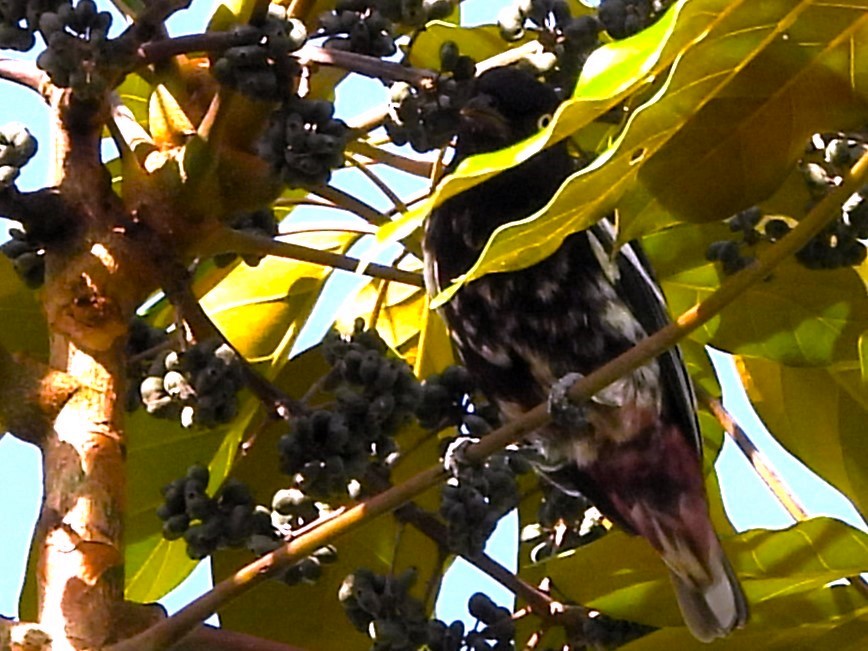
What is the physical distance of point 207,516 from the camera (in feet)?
4.66

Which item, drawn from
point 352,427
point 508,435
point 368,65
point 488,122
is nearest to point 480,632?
point 352,427

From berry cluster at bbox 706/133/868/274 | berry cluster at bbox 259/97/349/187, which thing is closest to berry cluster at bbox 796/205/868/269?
berry cluster at bbox 706/133/868/274

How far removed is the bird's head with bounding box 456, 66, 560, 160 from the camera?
2174 millimetres

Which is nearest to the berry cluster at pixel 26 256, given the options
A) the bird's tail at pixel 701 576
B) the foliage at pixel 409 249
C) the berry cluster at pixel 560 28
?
the foliage at pixel 409 249

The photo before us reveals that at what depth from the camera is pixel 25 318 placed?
1.74m

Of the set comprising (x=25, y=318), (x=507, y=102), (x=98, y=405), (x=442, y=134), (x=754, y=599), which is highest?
(x=507, y=102)

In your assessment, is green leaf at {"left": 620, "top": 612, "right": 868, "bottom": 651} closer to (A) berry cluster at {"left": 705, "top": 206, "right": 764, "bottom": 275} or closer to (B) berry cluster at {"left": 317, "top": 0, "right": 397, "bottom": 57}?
(A) berry cluster at {"left": 705, "top": 206, "right": 764, "bottom": 275}

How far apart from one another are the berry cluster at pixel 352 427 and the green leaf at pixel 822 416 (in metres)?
0.60

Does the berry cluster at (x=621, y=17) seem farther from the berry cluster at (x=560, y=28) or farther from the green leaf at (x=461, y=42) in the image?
the green leaf at (x=461, y=42)

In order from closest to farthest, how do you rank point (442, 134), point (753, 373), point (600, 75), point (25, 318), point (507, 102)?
point (600, 75), point (442, 134), point (25, 318), point (753, 373), point (507, 102)

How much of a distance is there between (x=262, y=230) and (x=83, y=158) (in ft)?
0.74

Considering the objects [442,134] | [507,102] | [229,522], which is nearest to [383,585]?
[229,522]

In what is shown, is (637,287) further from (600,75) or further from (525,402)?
(600,75)

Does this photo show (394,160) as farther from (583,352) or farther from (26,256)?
(26,256)
